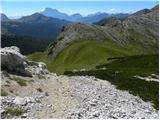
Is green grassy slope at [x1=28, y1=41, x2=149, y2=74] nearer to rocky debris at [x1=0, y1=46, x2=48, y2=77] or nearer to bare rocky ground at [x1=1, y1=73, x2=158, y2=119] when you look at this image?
rocky debris at [x1=0, y1=46, x2=48, y2=77]

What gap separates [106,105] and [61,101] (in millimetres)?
3364

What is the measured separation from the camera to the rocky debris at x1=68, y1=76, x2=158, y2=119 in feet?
84.3

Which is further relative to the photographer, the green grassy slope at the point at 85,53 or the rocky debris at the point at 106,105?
the green grassy slope at the point at 85,53

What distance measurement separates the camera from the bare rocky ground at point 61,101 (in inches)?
1007

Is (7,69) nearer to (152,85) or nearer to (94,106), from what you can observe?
(94,106)

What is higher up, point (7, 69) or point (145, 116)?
point (7, 69)

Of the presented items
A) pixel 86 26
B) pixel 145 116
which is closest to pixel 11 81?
pixel 145 116

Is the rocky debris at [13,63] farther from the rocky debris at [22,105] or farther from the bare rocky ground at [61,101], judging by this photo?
the rocky debris at [22,105]

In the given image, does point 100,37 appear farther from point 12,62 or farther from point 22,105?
point 22,105

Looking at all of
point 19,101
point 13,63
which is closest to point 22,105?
point 19,101

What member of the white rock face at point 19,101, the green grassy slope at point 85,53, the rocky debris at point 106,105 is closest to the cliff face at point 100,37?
the green grassy slope at point 85,53

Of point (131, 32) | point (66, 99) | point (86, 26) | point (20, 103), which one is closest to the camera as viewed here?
point (20, 103)

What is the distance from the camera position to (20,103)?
26781mm

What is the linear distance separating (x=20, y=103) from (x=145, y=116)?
880 cm
